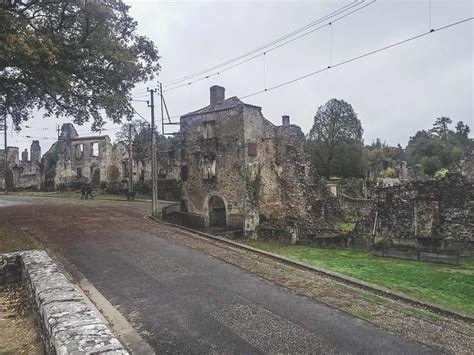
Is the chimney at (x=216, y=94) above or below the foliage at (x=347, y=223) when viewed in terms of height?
above

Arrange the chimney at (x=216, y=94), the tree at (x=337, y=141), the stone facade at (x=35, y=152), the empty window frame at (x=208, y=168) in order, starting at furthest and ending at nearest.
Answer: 1. the stone facade at (x=35, y=152)
2. the tree at (x=337, y=141)
3. the chimney at (x=216, y=94)
4. the empty window frame at (x=208, y=168)

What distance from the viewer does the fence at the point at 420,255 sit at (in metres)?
13.5

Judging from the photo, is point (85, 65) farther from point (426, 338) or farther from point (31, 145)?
point (31, 145)

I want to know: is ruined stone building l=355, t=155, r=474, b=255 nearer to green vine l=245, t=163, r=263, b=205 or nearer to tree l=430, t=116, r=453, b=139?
green vine l=245, t=163, r=263, b=205

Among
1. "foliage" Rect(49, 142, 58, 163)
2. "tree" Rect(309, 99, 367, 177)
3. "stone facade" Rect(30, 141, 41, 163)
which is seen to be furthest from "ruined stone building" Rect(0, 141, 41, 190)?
"tree" Rect(309, 99, 367, 177)

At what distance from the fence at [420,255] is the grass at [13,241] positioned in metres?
13.5

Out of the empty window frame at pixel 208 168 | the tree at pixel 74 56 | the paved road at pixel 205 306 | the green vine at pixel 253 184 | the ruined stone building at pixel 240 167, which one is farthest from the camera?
the empty window frame at pixel 208 168

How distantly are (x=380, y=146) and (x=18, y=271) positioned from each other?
66282 millimetres

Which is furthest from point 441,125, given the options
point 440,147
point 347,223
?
point 347,223

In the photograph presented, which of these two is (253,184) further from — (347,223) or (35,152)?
(35,152)

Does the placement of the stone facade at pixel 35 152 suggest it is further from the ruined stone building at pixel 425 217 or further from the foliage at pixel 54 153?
the ruined stone building at pixel 425 217

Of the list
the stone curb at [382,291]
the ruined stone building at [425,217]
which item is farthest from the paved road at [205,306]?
the ruined stone building at [425,217]

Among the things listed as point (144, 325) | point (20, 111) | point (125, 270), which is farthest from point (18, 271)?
point (20, 111)

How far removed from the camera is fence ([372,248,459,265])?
1352 centimetres
